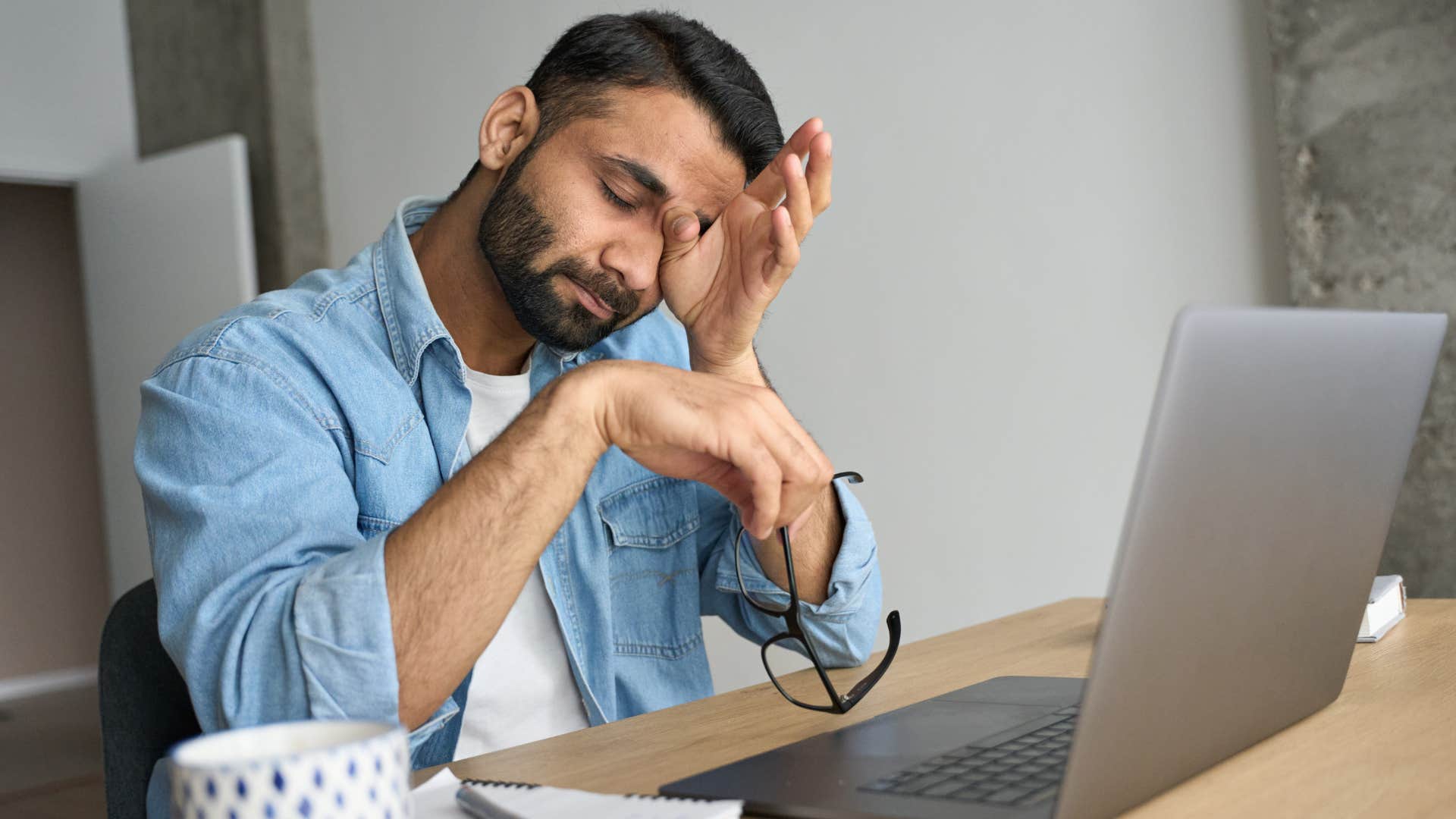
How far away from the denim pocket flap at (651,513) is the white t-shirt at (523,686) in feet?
0.36

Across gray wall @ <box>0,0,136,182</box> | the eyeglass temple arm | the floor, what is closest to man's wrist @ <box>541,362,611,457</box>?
the eyeglass temple arm

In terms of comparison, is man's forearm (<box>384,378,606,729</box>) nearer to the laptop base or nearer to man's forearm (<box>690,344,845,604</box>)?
the laptop base

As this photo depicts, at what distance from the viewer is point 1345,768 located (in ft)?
2.20

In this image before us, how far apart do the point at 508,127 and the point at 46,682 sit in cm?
527

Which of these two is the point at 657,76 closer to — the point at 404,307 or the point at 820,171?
the point at 820,171

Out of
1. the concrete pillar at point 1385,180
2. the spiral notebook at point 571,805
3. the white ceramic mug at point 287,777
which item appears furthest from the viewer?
the concrete pillar at point 1385,180

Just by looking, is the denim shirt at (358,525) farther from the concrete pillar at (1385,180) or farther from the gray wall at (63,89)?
the gray wall at (63,89)

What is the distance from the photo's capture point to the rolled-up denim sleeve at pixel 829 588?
1.16 metres

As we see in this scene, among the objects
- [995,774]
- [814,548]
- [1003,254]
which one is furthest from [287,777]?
[1003,254]

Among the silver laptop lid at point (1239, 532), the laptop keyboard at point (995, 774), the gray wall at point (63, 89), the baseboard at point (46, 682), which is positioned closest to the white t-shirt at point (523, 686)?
the laptop keyboard at point (995, 774)

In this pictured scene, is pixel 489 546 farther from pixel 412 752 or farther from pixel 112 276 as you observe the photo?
pixel 112 276

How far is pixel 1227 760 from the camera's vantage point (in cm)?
70

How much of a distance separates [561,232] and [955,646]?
2.06 feet

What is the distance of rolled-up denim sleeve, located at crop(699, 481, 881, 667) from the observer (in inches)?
45.6
